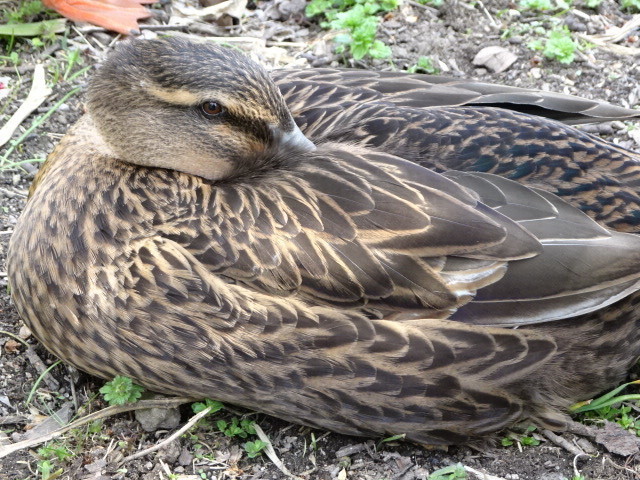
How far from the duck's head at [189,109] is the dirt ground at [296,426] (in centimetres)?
104

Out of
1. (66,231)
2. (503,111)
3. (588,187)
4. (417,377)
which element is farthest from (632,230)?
(66,231)

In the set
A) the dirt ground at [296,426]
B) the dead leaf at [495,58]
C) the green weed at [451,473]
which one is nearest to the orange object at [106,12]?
the dirt ground at [296,426]

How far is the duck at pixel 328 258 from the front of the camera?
12.0ft

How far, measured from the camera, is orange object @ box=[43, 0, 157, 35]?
593 cm

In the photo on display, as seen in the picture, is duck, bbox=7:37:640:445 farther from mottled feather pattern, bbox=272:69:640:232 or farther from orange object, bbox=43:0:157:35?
orange object, bbox=43:0:157:35

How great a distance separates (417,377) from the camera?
12.0 ft

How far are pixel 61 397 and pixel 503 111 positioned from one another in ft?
7.60

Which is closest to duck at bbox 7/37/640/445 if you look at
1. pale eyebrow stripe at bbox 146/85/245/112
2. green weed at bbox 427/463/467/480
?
pale eyebrow stripe at bbox 146/85/245/112

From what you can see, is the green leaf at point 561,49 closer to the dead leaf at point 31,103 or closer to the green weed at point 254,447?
the dead leaf at point 31,103

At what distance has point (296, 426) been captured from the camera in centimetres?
404

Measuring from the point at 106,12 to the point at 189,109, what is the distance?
2340mm

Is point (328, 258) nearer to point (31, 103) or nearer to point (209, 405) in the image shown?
point (209, 405)

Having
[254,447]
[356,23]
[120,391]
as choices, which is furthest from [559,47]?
[120,391]

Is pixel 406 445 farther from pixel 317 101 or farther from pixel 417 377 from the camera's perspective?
pixel 317 101
